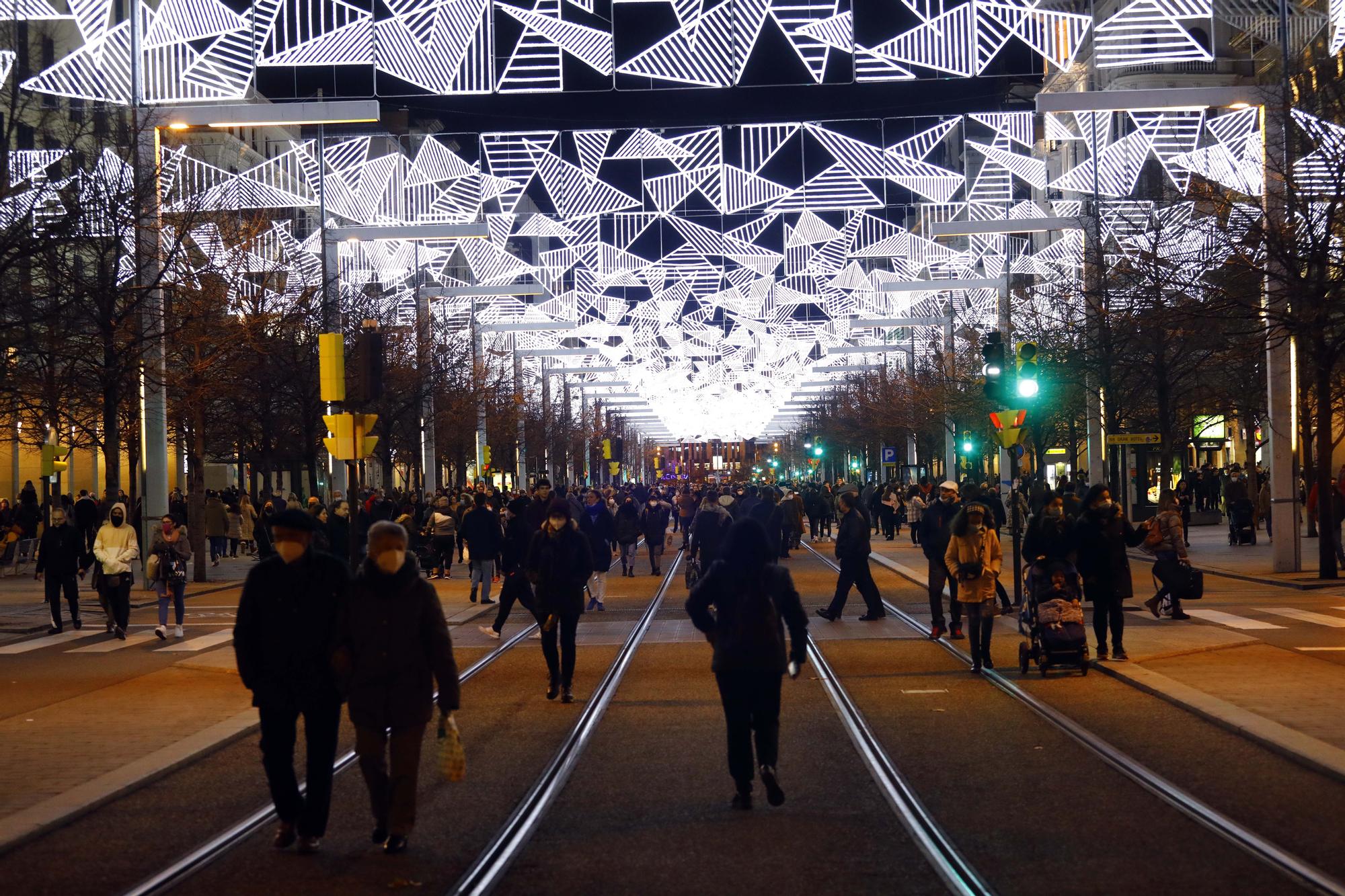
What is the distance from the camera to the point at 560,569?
1520 centimetres

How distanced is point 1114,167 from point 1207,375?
16325mm

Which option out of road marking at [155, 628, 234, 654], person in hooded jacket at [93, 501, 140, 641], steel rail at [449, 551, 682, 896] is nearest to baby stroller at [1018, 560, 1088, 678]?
steel rail at [449, 551, 682, 896]

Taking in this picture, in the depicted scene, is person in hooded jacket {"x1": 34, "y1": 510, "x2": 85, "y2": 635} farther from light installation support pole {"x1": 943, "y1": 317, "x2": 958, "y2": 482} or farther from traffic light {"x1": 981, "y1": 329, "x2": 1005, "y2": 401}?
light installation support pole {"x1": 943, "y1": 317, "x2": 958, "y2": 482}

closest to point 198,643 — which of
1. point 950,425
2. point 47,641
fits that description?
point 47,641

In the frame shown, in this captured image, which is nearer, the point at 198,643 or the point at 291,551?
the point at 291,551

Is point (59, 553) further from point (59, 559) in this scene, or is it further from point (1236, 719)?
point (1236, 719)

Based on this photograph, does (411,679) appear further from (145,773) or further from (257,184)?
(257,184)

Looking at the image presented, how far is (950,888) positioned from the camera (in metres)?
7.51

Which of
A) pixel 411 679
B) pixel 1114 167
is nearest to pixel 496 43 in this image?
pixel 1114 167

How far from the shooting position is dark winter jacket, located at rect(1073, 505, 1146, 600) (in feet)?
54.5

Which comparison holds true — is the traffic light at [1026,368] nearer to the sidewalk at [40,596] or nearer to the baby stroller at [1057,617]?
the baby stroller at [1057,617]

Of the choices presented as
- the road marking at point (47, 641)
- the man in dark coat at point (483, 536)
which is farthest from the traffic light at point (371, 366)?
the man in dark coat at point (483, 536)

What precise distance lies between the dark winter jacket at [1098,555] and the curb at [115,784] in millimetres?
7945

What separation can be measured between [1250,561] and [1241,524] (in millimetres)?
6618
